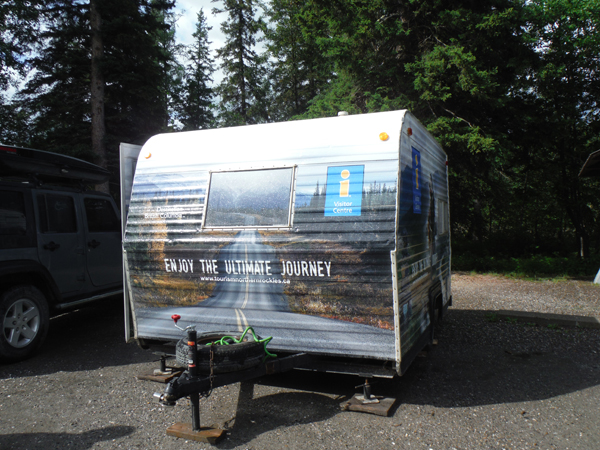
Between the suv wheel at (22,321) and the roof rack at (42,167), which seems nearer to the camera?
the suv wheel at (22,321)

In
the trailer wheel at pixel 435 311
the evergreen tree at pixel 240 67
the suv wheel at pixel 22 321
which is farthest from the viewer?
the evergreen tree at pixel 240 67

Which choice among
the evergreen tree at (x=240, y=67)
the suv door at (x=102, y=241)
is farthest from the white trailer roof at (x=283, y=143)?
the evergreen tree at (x=240, y=67)

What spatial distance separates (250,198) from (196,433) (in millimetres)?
2058

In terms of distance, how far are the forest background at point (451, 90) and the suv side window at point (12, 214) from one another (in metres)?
7.82

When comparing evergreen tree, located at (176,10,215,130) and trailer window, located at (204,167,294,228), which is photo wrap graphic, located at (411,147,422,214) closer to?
trailer window, located at (204,167,294,228)

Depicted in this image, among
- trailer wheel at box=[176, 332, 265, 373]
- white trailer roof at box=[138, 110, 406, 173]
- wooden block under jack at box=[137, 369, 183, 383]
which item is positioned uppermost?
white trailer roof at box=[138, 110, 406, 173]

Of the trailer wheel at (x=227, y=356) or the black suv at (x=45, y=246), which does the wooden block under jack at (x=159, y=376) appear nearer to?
the trailer wheel at (x=227, y=356)

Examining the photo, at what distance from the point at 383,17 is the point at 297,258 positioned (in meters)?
9.96

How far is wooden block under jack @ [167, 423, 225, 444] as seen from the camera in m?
3.36

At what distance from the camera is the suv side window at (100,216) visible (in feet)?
21.5

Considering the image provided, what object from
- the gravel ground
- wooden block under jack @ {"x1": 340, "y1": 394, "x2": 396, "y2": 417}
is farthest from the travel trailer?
the gravel ground

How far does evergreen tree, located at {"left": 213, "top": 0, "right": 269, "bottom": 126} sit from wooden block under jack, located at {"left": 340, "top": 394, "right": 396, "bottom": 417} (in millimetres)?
22547

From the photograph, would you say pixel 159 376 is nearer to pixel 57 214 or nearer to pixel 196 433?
pixel 196 433

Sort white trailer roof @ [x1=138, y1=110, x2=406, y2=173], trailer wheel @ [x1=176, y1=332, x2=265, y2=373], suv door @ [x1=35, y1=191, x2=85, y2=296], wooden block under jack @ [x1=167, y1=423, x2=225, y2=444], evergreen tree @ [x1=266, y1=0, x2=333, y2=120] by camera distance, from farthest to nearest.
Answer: evergreen tree @ [x1=266, y1=0, x2=333, y2=120], suv door @ [x1=35, y1=191, x2=85, y2=296], white trailer roof @ [x1=138, y1=110, x2=406, y2=173], trailer wheel @ [x1=176, y1=332, x2=265, y2=373], wooden block under jack @ [x1=167, y1=423, x2=225, y2=444]
